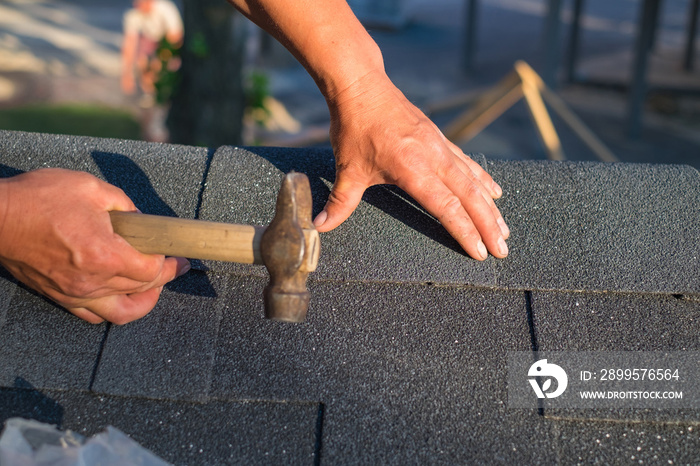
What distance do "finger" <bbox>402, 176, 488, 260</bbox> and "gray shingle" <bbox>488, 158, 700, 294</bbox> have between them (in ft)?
0.31

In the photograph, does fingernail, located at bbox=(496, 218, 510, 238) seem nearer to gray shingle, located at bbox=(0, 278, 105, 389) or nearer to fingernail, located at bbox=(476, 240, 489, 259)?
fingernail, located at bbox=(476, 240, 489, 259)

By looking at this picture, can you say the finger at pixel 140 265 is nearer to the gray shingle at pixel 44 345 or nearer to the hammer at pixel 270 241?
Result: the hammer at pixel 270 241

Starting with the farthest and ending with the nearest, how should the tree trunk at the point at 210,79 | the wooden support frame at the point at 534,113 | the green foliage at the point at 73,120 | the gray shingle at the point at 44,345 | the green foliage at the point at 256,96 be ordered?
1. the green foliage at the point at 73,120
2. the green foliage at the point at 256,96
3. the tree trunk at the point at 210,79
4. the wooden support frame at the point at 534,113
5. the gray shingle at the point at 44,345

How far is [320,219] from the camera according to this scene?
1604 mm

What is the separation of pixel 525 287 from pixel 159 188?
3.56ft

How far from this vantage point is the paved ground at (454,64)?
9.55 metres

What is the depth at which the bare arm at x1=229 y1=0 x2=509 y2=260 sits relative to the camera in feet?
5.27

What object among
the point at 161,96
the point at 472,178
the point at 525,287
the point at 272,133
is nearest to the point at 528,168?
the point at 472,178

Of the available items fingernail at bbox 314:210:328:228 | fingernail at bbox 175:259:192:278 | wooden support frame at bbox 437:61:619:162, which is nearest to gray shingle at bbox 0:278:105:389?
fingernail at bbox 175:259:192:278

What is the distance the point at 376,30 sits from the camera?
17.3m

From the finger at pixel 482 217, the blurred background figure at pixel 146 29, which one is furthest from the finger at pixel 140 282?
the blurred background figure at pixel 146 29

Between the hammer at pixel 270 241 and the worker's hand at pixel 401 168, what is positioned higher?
the worker's hand at pixel 401 168

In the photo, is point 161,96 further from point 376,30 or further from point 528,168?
point 376,30

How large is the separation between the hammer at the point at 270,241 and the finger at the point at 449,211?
393 millimetres
